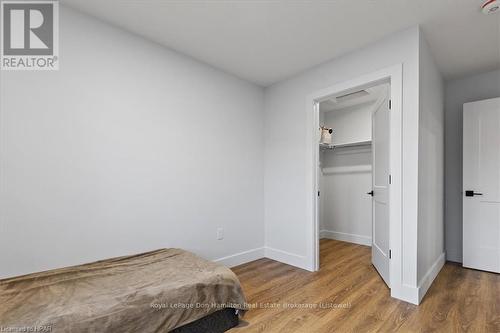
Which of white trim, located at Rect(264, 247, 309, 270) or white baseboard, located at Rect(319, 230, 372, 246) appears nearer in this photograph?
white trim, located at Rect(264, 247, 309, 270)

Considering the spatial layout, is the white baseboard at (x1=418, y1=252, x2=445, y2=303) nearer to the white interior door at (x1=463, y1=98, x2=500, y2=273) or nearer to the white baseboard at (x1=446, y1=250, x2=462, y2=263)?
the white baseboard at (x1=446, y1=250, x2=462, y2=263)

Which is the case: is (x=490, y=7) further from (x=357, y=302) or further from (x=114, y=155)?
(x=114, y=155)

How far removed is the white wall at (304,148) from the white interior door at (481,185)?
1568 millimetres

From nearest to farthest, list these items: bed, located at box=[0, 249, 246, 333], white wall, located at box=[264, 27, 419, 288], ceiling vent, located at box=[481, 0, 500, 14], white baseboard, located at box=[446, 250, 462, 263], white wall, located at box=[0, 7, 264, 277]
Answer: bed, located at box=[0, 249, 246, 333] → white wall, located at box=[0, 7, 264, 277] → ceiling vent, located at box=[481, 0, 500, 14] → white wall, located at box=[264, 27, 419, 288] → white baseboard, located at box=[446, 250, 462, 263]

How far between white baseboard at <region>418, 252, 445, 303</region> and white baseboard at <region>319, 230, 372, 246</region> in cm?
107

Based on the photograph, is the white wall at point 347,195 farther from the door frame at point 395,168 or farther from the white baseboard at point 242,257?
the door frame at point 395,168

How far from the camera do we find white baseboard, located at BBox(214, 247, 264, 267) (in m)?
3.06

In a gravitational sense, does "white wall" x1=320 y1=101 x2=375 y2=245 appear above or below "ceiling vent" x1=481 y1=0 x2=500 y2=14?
below

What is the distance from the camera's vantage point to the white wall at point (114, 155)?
1771 mm

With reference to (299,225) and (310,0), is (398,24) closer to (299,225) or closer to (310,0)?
(310,0)

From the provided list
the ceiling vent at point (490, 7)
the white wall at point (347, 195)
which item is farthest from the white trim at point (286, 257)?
the ceiling vent at point (490, 7)

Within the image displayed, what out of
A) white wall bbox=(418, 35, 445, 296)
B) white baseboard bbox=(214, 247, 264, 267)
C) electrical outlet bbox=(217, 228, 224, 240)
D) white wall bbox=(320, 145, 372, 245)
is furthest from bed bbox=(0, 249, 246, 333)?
white wall bbox=(320, 145, 372, 245)

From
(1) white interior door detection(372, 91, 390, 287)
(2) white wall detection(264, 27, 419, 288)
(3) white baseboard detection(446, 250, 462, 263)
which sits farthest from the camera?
(3) white baseboard detection(446, 250, 462, 263)

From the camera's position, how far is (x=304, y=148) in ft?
10.2
